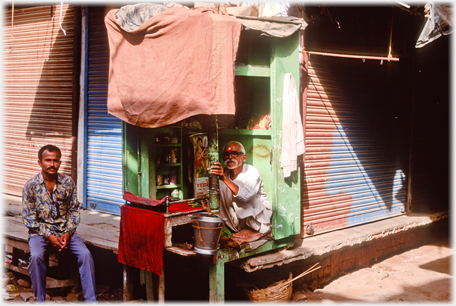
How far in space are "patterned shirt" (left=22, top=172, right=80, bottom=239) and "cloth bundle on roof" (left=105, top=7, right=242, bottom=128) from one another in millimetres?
→ 1295

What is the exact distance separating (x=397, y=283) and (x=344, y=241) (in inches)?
42.3

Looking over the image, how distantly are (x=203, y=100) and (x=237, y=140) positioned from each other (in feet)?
5.30

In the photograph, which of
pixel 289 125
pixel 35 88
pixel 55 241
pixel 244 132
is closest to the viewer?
pixel 55 241

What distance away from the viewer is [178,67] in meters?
4.30

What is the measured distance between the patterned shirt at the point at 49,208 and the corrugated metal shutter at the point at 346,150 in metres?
3.53

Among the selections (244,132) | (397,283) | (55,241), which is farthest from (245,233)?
(397,283)

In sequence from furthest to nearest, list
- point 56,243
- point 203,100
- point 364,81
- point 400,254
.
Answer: point 400,254 → point 364,81 → point 56,243 → point 203,100

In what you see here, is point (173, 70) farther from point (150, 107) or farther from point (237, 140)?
point (237, 140)

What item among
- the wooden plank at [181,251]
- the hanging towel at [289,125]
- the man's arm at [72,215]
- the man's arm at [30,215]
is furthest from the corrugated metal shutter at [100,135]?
the hanging towel at [289,125]

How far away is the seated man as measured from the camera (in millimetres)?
5152

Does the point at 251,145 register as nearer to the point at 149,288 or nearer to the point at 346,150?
the point at 346,150

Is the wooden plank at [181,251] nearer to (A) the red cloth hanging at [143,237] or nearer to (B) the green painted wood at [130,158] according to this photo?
(A) the red cloth hanging at [143,237]

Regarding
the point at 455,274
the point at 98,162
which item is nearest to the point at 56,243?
the point at 98,162

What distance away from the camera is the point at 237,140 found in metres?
5.79
